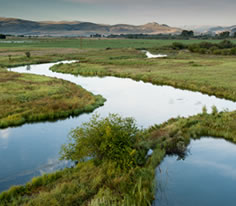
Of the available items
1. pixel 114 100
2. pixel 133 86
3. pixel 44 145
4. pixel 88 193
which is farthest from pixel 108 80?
pixel 88 193

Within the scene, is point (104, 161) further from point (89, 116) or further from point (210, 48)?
point (210, 48)

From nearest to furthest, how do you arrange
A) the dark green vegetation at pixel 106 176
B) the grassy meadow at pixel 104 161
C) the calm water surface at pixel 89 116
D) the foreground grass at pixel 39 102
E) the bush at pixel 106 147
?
the dark green vegetation at pixel 106 176 → the grassy meadow at pixel 104 161 → the bush at pixel 106 147 → the calm water surface at pixel 89 116 → the foreground grass at pixel 39 102

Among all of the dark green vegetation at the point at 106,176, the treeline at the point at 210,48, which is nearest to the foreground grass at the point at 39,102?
the dark green vegetation at the point at 106,176

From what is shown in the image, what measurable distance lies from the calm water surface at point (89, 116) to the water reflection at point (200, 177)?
7.10 m

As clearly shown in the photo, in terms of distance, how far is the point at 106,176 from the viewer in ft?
46.9

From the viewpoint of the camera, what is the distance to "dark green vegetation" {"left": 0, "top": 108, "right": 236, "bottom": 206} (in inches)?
478

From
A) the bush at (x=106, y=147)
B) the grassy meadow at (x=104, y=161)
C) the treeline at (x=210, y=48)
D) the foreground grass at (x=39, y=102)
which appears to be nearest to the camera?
the grassy meadow at (x=104, y=161)

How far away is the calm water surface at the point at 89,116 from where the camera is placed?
17.3 m

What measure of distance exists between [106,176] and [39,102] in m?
19.7

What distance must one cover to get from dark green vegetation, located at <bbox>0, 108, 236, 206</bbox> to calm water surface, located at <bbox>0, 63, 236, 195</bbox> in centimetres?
227

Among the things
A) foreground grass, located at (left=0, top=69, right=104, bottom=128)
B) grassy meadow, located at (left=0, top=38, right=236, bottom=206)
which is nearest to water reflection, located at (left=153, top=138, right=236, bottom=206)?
grassy meadow, located at (left=0, top=38, right=236, bottom=206)

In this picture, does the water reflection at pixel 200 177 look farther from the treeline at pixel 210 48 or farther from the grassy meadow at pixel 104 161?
the treeline at pixel 210 48

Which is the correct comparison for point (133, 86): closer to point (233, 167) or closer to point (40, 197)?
point (233, 167)

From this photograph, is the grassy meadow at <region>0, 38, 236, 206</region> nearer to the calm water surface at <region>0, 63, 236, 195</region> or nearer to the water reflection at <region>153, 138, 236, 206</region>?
the water reflection at <region>153, 138, 236, 206</region>
